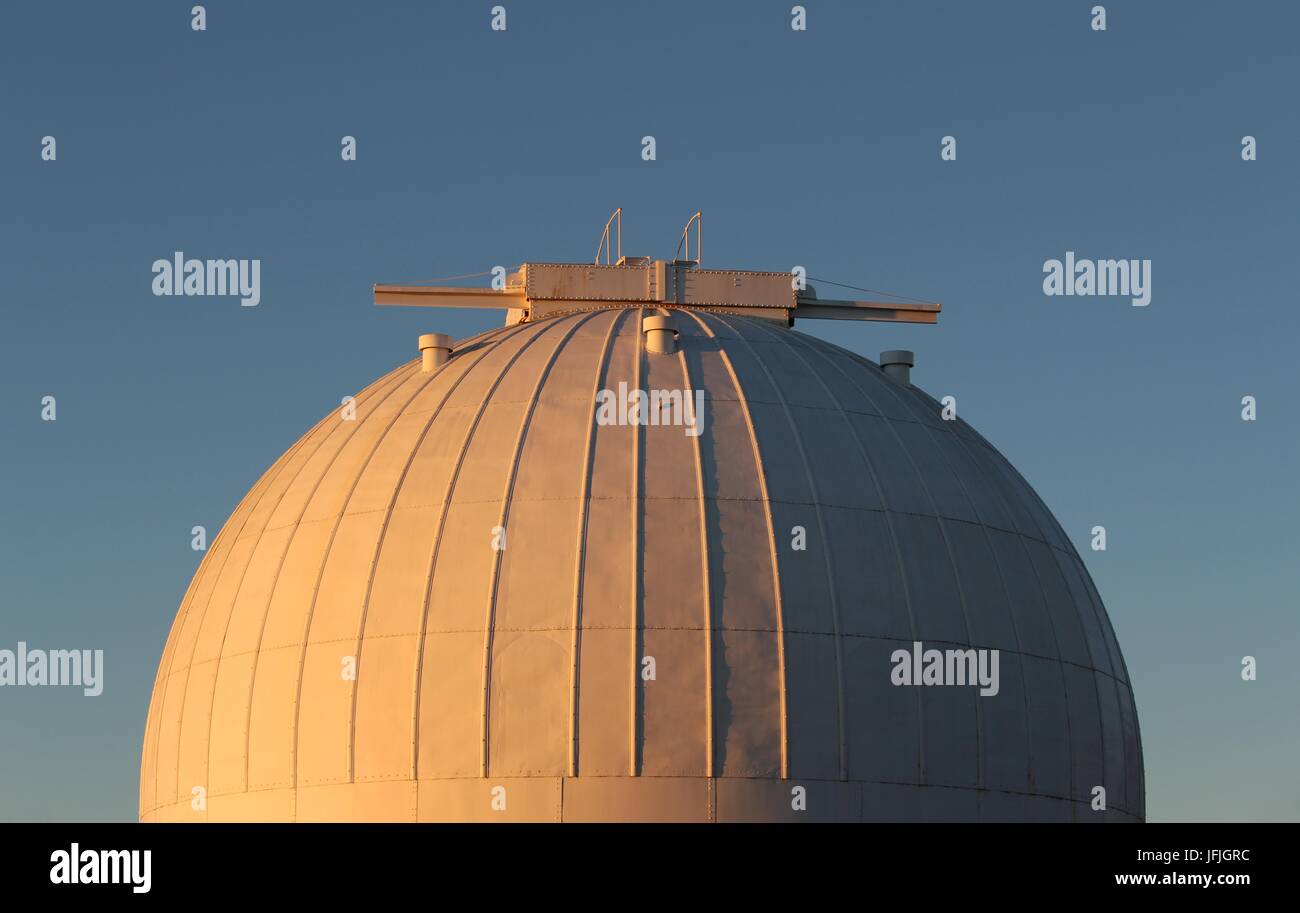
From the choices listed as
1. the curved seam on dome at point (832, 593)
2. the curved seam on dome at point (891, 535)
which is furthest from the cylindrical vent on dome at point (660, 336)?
the curved seam on dome at point (891, 535)

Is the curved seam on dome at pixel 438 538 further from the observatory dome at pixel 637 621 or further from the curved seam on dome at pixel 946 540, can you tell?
the curved seam on dome at pixel 946 540

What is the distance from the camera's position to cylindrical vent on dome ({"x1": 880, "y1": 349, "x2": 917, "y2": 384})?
142 ft

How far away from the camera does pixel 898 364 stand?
142 feet

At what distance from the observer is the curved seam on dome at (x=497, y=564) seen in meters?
33.9

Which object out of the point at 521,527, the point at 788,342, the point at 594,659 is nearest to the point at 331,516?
the point at 521,527

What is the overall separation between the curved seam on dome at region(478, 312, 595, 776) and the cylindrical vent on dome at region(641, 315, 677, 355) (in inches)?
65.5

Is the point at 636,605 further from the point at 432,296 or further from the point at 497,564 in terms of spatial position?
the point at 432,296

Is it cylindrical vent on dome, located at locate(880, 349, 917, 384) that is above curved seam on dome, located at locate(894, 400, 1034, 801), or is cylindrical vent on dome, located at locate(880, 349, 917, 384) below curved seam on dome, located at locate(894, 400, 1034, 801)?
above

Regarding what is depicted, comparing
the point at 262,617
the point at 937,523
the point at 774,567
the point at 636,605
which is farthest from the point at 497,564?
the point at 937,523

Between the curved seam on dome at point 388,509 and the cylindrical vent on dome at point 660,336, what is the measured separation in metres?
3.23

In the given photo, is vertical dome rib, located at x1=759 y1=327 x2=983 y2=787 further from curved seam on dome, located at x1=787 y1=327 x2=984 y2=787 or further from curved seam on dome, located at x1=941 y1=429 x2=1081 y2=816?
curved seam on dome, located at x1=941 y1=429 x2=1081 y2=816

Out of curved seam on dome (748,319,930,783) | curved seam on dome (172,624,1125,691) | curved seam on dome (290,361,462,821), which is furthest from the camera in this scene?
curved seam on dome (290,361,462,821)

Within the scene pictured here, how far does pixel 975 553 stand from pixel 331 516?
1103cm

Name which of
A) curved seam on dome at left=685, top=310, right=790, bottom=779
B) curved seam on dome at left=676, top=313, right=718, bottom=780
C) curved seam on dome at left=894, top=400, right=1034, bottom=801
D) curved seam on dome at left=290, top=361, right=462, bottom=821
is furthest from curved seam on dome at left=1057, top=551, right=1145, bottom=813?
curved seam on dome at left=290, top=361, right=462, bottom=821
